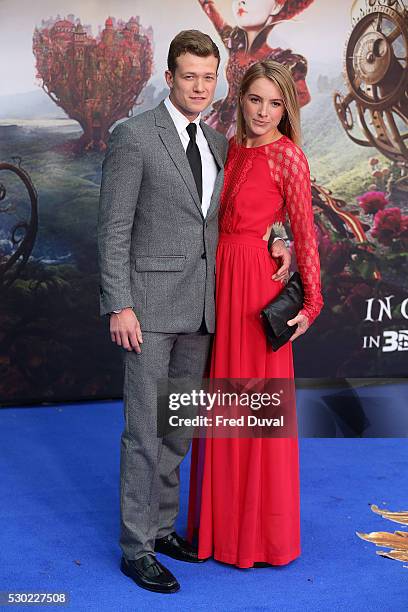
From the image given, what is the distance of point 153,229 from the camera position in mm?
2914

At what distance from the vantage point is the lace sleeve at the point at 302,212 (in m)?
3.01

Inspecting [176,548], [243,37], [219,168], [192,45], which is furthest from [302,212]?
[243,37]

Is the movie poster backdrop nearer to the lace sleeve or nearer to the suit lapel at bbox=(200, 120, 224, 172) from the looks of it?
the suit lapel at bbox=(200, 120, 224, 172)

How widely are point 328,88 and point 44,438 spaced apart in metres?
2.50

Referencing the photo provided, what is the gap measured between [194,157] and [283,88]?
0.34 m

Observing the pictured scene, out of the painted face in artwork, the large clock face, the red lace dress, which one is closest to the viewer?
the red lace dress

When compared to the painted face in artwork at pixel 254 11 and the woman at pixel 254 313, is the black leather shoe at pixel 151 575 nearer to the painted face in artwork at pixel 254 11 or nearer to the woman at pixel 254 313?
the woman at pixel 254 313

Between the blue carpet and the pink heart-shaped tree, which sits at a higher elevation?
the pink heart-shaped tree

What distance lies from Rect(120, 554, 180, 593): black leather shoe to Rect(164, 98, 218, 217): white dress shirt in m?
1.09

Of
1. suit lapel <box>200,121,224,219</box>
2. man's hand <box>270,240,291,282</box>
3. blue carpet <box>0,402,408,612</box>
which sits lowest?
blue carpet <box>0,402,408,612</box>

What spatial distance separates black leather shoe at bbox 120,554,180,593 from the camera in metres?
2.96

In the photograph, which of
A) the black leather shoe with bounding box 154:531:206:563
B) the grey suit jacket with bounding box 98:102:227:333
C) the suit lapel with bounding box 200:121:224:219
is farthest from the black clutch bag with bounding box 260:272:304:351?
the black leather shoe with bounding box 154:531:206:563

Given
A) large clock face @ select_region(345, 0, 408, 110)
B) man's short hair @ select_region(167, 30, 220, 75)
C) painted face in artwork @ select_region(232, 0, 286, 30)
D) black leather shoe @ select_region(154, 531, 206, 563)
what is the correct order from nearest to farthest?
man's short hair @ select_region(167, 30, 220, 75), black leather shoe @ select_region(154, 531, 206, 563), painted face in artwork @ select_region(232, 0, 286, 30), large clock face @ select_region(345, 0, 408, 110)

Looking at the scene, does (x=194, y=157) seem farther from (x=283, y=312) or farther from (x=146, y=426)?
(x=146, y=426)
